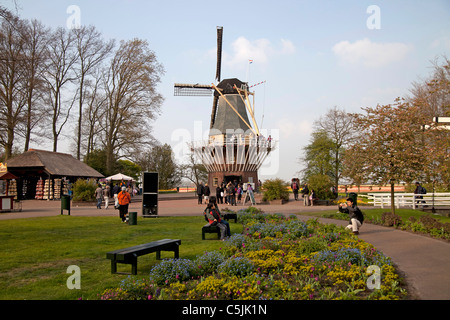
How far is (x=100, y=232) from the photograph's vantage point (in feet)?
41.4

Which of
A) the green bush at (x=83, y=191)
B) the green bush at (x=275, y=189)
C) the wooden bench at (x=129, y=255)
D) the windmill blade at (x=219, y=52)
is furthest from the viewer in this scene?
the windmill blade at (x=219, y=52)

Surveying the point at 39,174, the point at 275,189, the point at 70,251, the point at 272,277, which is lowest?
the point at 70,251

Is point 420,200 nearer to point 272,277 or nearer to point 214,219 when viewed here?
point 214,219

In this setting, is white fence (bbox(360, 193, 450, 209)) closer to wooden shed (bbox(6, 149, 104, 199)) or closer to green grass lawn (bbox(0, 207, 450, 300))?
green grass lawn (bbox(0, 207, 450, 300))

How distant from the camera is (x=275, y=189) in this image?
97.5 ft

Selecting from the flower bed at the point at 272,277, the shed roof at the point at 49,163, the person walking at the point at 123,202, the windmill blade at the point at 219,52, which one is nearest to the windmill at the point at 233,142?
the windmill blade at the point at 219,52

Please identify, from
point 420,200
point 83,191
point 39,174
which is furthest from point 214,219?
point 39,174

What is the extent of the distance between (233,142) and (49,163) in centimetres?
1877

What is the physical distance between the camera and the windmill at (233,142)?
41438 mm

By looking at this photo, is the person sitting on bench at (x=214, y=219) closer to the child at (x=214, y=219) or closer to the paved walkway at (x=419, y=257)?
the child at (x=214, y=219)

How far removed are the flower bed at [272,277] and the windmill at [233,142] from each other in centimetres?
3152
